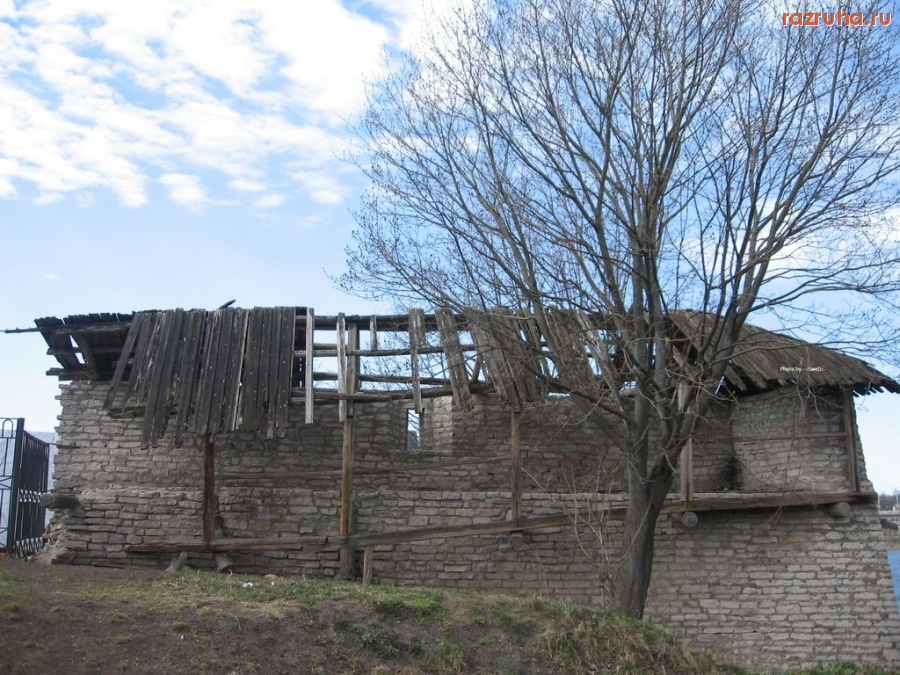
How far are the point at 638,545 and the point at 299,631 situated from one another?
12.1 feet

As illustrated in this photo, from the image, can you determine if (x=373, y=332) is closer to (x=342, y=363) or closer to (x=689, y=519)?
(x=342, y=363)

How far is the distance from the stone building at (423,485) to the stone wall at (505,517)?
3 centimetres

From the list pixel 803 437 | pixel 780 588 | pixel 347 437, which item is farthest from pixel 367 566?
pixel 803 437

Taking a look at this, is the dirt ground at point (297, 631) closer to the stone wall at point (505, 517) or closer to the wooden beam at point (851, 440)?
the stone wall at point (505, 517)

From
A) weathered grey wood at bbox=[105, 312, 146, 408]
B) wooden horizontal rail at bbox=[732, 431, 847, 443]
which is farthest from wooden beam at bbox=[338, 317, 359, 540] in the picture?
wooden horizontal rail at bbox=[732, 431, 847, 443]

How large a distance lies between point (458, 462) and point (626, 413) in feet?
10.4

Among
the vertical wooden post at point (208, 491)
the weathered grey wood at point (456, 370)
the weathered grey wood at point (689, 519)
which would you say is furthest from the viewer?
the weathered grey wood at point (689, 519)

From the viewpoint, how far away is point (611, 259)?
840 cm

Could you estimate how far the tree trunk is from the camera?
882 centimetres

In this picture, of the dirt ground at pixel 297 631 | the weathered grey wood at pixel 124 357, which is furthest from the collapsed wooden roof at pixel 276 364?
the dirt ground at pixel 297 631

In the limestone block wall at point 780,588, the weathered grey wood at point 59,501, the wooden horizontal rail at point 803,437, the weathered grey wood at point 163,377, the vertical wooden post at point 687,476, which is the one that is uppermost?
the weathered grey wood at point 163,377

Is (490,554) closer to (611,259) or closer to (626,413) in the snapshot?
(626,413)

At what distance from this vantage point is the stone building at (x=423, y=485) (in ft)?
35.8

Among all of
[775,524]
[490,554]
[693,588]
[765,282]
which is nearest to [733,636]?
[693,588]
